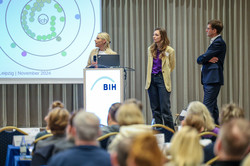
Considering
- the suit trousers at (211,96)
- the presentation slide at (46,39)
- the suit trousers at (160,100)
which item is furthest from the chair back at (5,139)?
the presentation slide at (46,39)

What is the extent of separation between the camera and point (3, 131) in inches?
161

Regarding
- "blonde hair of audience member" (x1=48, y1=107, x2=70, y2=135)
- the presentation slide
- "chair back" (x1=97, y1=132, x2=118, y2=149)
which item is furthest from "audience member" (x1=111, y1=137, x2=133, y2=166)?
the presentation slide

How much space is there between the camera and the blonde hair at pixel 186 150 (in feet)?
6.30

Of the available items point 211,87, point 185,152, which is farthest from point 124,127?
point 211,87

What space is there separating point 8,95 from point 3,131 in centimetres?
392

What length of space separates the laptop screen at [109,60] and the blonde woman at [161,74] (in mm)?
466

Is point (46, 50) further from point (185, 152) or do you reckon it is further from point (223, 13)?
point (185, 152)

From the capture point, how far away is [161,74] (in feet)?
18.5

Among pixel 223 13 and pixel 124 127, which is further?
pixel 223 13

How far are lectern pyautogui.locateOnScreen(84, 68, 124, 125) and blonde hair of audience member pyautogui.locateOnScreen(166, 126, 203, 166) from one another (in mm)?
3382

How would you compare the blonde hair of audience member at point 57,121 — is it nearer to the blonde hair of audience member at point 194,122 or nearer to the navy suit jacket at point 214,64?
the blonde hair of audience member at point 194,122

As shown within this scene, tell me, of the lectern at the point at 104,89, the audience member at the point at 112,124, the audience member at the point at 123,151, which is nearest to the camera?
the audience member at the point at 123,151

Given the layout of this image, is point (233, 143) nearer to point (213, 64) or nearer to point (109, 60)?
point (109, 60)

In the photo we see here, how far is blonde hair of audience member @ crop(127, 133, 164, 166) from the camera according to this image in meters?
1.64
